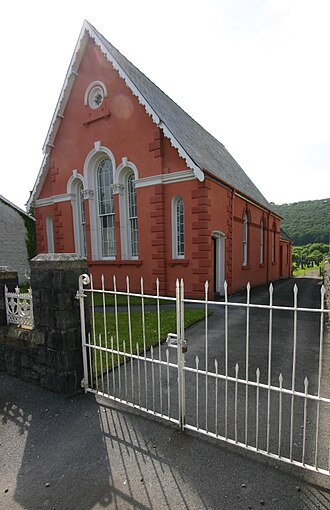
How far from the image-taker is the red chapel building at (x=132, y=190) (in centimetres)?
1045

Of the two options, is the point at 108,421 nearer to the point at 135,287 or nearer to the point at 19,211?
the point at 135,287

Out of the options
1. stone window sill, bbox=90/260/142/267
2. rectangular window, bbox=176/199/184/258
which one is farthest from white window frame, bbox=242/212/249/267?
stone window sill, bbox=90/260/142/267

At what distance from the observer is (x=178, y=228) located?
1110 cm

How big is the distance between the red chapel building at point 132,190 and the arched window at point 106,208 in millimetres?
49

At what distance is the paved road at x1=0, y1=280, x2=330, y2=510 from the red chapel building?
7583 millimetres

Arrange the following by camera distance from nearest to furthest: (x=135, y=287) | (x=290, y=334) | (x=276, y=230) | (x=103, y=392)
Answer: (x=103, y=392) < (x=290, y=334) < (x=135, y=287) < (x=276, y=230)

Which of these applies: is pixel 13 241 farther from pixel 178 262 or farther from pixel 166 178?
pixel 178 262

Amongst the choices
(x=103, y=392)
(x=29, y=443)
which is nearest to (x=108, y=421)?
(x=103, y=392)

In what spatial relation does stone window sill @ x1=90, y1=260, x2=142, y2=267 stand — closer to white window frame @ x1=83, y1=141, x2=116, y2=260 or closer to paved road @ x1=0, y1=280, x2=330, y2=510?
white window frame @ x1=83, y1=141, x2=116, y2=260

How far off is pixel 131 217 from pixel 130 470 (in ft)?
34.8

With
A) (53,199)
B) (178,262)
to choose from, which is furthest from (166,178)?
(53,199)

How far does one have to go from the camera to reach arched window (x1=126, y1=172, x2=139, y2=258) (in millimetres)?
12227

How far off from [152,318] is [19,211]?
48.9 feet

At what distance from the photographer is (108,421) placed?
3.18 metres
